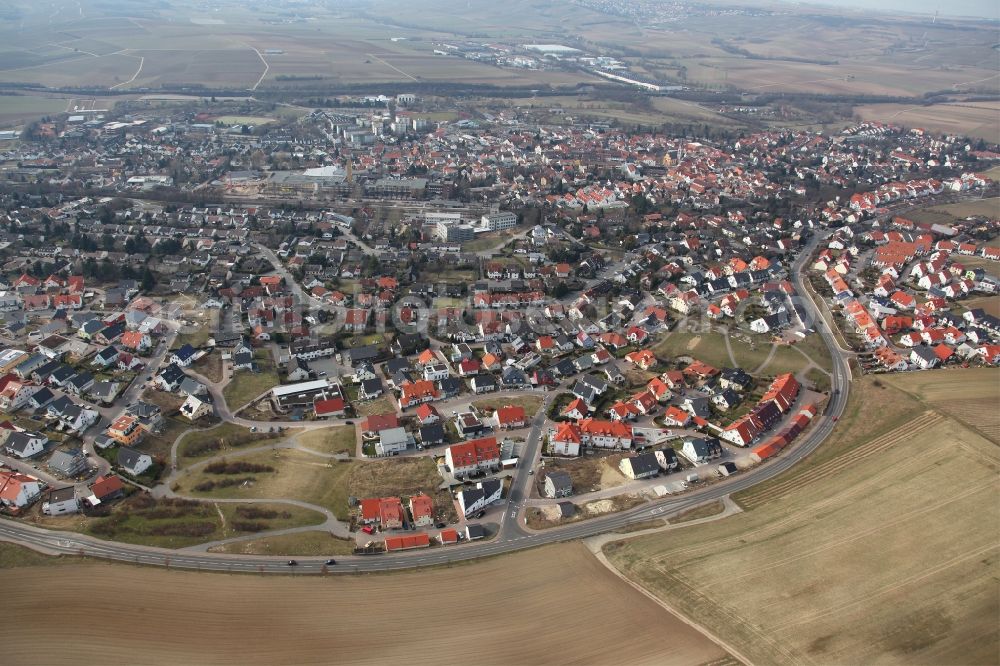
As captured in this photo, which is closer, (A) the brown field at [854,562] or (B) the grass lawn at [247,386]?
(A) the brown field at [854,562]

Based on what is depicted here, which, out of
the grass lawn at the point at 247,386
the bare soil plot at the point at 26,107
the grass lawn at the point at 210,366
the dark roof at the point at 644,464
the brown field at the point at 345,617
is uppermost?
the bare soil plot at the point at 26,107

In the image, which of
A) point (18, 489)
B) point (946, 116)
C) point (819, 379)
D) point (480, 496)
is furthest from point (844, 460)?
point (946, 116)

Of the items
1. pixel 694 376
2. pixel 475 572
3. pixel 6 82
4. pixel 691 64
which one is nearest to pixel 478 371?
pixel 694 376

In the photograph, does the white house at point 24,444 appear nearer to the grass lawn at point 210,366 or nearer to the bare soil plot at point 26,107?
the grass lawn at point 210,366

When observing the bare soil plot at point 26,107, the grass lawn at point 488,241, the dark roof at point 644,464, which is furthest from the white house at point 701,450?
the bare soil plot at point 26,107

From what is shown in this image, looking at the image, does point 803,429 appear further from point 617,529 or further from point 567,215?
point 567,215
